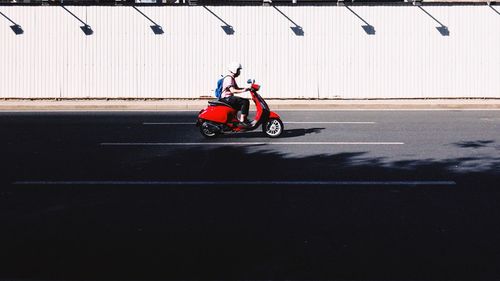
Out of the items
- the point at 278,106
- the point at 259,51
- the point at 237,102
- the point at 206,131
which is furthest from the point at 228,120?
the point at 259,51

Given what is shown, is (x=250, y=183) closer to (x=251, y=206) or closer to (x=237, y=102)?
(x=251, y=206)

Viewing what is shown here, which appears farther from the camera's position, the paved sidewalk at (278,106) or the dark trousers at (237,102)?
the paved sidewalk at (278,106)

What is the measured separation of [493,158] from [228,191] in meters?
4.53

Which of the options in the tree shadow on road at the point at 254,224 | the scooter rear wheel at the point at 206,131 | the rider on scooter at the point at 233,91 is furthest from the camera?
the scooter rear wheel at the point at 206,131

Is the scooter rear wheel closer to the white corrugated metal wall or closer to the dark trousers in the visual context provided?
the dark trousers

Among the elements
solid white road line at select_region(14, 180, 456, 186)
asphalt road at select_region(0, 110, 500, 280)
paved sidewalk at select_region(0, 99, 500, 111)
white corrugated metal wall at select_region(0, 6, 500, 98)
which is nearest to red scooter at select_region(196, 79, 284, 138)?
asphalt road at select_region(0, 110, 500, 280)

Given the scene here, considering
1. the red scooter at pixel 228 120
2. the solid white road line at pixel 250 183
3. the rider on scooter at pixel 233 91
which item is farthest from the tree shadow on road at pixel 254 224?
the rider on scooter at pixel 233 91

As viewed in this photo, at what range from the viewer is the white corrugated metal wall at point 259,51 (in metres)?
23.9

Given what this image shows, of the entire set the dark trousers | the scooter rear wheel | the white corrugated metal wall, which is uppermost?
the white corrugated metal wall

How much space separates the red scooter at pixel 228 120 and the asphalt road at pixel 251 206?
0.29 m

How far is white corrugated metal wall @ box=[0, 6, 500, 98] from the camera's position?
939 inches

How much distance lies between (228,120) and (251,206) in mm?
5837

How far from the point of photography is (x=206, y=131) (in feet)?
44.2

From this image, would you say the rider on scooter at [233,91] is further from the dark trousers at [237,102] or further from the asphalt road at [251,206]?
the asphalt road at [251,206]
